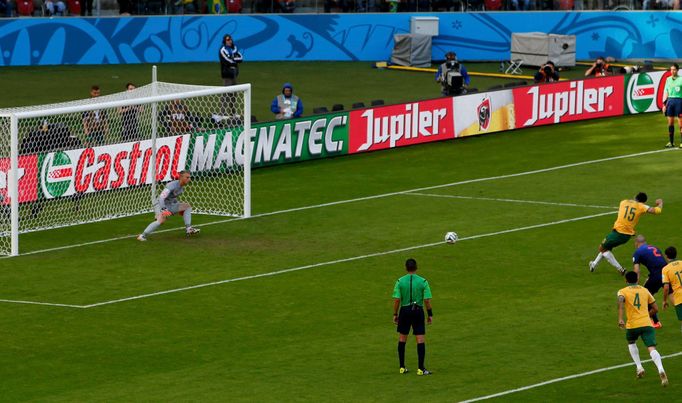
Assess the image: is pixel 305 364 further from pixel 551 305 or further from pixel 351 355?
pixel 551 305

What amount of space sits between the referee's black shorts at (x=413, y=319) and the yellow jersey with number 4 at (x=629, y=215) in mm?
7633

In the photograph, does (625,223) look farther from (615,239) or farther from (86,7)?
(86,7)

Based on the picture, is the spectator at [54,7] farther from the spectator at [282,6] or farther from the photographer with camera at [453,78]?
the photographer with camera at [453,78]

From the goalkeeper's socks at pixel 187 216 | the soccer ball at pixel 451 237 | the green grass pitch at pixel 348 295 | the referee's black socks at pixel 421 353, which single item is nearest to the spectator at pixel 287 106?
the green grass pitch at pixel 348 295

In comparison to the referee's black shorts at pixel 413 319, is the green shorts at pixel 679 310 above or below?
below

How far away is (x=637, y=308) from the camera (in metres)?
22.1

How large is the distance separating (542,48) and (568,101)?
12.0 meters

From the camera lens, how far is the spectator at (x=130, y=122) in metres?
34.4

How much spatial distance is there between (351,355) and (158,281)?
642cm

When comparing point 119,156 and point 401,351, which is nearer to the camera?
point 401,351

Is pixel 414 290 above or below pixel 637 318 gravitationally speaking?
above

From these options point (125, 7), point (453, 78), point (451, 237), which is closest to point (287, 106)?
point (453, 78)

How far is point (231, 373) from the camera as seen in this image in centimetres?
2264

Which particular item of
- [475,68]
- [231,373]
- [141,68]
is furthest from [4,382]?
[475,68]
